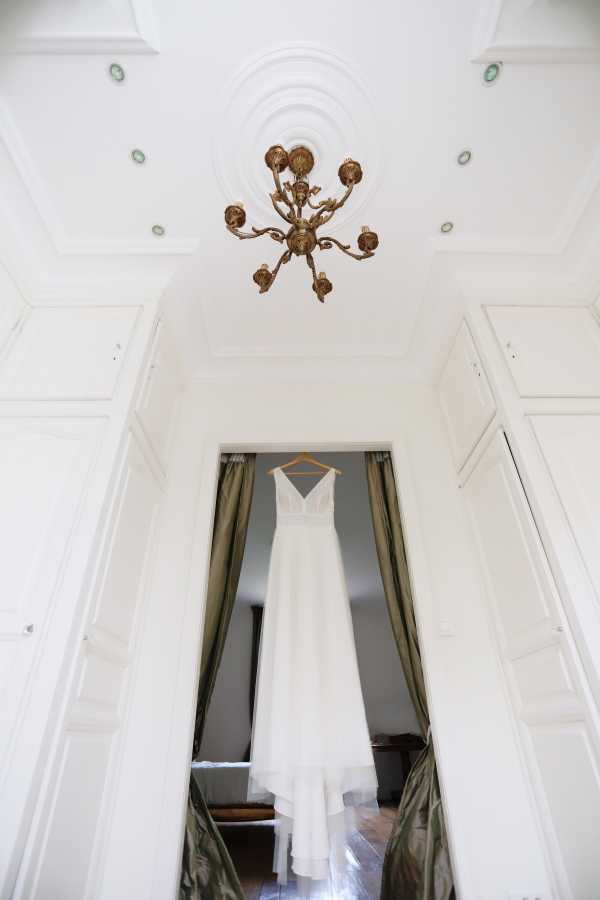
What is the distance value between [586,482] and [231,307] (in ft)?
6.76

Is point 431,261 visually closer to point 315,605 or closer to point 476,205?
point 476,205

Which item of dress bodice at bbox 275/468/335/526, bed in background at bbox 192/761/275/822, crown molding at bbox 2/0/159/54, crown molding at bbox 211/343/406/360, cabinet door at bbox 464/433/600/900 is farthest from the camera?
bed in background at bbox 192/761/275/822

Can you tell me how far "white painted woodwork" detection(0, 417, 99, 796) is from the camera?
Answer: 1.43 metres

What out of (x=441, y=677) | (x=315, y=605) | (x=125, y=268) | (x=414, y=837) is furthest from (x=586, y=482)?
(x=125, y=268)

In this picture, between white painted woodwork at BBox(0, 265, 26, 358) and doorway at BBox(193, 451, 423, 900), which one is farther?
doorway at BBox(193, 451, 423, 900)

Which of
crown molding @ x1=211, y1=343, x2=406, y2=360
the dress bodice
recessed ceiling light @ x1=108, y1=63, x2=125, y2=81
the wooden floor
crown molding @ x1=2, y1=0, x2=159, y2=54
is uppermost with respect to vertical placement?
recessed ceiling light @ x1=108, y1=63, x2=125, y2=81

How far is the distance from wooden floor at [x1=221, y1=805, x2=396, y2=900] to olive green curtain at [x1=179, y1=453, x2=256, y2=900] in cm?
44

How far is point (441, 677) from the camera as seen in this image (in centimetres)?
202

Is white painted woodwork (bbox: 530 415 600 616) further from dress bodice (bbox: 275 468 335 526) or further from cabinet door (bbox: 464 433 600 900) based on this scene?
dress bodice (bbox: 275 468 335 526)

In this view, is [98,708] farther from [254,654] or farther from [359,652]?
[359,652]

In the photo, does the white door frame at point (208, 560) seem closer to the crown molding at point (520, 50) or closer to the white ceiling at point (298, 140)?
the white ceiling at point (298, 140)

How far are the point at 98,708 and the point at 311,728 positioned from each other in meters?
0.88

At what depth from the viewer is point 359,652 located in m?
5.94

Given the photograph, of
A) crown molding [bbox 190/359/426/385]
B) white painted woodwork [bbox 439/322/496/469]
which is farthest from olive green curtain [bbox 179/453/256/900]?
white painted woodwork [bbox 439/322/496/469]
